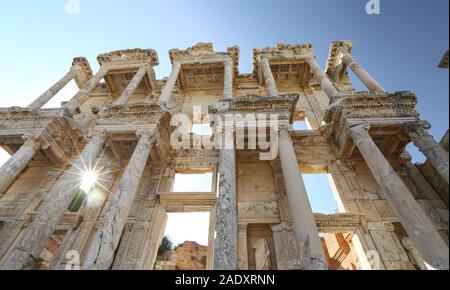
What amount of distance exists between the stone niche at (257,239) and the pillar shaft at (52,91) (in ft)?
38.3

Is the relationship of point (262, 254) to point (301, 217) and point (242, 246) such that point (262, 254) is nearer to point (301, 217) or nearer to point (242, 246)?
point (242, 246)

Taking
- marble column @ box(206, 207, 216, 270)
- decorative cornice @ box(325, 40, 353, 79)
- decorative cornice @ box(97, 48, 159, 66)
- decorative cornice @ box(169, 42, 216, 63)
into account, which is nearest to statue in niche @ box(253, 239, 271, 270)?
marble column @ box(206, 207, 216, 270)

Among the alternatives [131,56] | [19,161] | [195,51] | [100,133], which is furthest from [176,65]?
[19,161]

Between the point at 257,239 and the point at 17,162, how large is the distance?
968 cm

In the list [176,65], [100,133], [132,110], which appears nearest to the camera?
[100,133]

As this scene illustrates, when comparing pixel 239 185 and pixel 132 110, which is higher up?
pixel 132 110

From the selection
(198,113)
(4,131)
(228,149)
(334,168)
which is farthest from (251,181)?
(4,131)

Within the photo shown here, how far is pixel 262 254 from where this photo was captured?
343 inches

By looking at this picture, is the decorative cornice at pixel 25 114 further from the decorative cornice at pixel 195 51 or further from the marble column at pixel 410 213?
the marble column at pixel 410 213

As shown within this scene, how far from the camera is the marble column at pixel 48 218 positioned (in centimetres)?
712

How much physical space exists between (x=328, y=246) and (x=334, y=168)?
627 centimetres

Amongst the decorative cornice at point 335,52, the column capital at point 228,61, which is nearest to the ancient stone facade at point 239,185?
the column capital at point 228,61

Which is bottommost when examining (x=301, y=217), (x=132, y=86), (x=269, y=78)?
(x=301, y=217)
